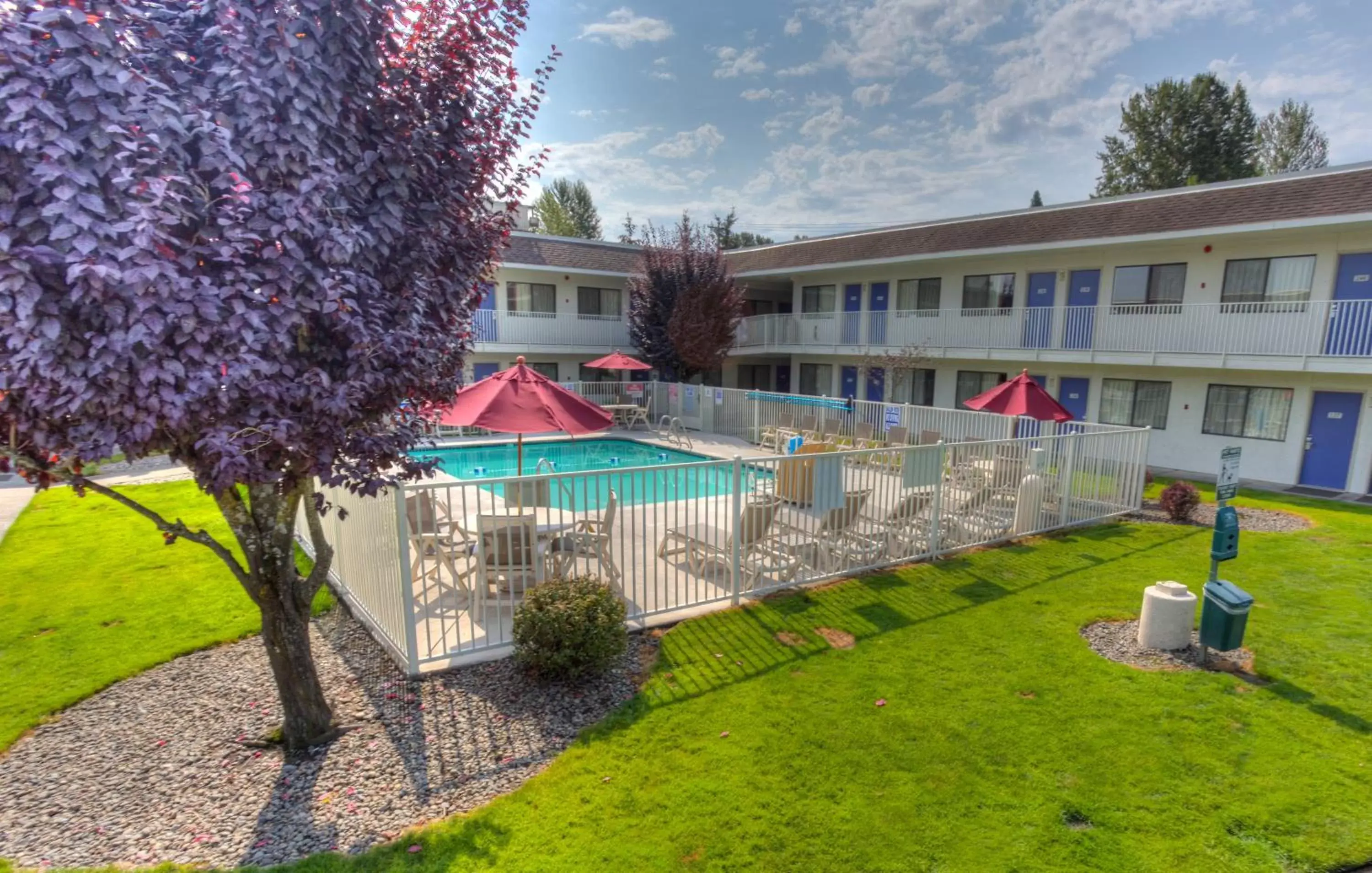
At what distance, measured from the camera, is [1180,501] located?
37.0 feet

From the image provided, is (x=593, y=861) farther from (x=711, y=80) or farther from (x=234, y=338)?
(x=711, y=80)

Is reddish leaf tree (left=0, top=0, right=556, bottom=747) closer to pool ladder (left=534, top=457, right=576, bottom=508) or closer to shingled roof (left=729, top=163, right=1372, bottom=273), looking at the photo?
pool ladder (left=534, top=457, right=576, bottom=508)

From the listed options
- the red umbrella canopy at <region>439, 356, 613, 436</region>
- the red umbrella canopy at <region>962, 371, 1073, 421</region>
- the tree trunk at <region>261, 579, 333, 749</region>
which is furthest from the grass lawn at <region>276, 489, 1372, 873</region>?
the red umbrella canopy at <region>962, 371, 1073, 421</region>

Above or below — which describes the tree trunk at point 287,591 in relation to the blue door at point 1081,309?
below

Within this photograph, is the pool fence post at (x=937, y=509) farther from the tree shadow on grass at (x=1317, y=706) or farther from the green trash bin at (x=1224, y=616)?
the tree shadow on grass at (x=1317, y=706)

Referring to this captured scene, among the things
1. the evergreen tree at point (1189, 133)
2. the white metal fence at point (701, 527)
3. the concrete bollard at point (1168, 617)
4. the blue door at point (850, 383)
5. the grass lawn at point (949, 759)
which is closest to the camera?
the grass lawn at point (949, 759)

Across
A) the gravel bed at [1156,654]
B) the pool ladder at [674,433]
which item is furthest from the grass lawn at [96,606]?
the pool ladder at [674,433]

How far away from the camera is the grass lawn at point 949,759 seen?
383 centimetres

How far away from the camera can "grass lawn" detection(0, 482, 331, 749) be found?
229 inches

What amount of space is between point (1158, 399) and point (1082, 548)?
10.9 meters

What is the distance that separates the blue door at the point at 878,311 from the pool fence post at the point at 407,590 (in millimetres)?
20344

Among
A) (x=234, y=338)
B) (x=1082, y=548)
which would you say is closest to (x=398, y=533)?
(x=234, y=338)

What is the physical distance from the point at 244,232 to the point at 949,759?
219 inches

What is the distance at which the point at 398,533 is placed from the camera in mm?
5516
